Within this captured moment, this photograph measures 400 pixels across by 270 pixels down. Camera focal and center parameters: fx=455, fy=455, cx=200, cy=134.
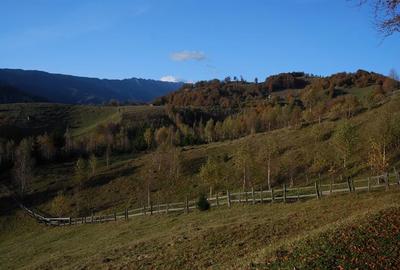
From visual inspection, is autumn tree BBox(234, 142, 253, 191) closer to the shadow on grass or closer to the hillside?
the hillside

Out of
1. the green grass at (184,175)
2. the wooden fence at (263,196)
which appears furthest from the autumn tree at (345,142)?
the wooden fence at (263,196)

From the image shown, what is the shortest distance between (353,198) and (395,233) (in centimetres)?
1765

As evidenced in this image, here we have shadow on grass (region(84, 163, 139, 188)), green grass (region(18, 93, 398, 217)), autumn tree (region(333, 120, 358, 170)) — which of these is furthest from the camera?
shadow on grass (region(84, 163, 139, 188))

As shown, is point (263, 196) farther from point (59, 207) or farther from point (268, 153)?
point (59, 207)

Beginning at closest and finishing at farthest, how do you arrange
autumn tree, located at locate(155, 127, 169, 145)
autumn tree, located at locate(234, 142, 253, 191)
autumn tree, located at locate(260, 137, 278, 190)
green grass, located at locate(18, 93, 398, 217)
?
autumn tree, located at locate(234, 142, 253, 191)
green grass, located at locate(18, 93, 398, 217)
autumn tree, located at locate(260, 137, 278, 190)
autumn tree, located at locate(155, 127, 169, 145)

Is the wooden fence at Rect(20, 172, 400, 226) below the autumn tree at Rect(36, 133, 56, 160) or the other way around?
below

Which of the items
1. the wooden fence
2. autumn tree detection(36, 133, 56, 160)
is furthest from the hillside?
the wooden fence

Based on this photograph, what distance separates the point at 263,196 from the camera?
176 feet

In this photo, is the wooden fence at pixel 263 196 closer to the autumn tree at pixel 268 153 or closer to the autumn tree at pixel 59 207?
the autumn tree at pixel 59 207

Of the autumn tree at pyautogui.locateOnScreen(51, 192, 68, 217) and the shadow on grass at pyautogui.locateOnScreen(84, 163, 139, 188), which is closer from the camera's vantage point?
the autumn tree at pyautogui.locateOnScreen(51, 192, 68, 217)

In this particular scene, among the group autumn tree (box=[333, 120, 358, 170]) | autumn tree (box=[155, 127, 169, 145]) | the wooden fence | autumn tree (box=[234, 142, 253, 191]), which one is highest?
autumn tree (box=[155, 127, 169, 145])

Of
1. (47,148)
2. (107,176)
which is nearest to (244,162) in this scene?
(107,176)

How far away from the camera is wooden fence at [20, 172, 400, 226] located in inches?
1645

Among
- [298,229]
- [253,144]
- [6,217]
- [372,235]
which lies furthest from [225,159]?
[372,235]
